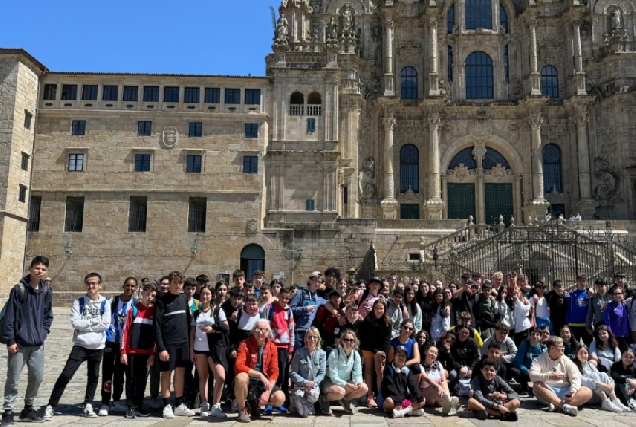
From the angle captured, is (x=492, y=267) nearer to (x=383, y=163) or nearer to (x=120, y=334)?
(x=383, y=163)

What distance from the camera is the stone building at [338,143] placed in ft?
104

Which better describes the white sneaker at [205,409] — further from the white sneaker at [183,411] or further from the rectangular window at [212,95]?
the rectangular window at [212,95]

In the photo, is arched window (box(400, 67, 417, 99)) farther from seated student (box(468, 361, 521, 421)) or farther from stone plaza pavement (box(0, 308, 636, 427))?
seated student (box(468, 361, 521, 421))

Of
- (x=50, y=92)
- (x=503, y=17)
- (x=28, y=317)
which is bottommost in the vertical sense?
(x=28, y=317)

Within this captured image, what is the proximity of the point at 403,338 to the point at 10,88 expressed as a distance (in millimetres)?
28461

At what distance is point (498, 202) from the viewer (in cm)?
4203

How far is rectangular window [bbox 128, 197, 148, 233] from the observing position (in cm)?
3225

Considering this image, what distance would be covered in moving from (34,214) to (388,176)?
23.6 m

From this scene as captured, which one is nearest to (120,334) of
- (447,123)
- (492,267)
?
(492,267)

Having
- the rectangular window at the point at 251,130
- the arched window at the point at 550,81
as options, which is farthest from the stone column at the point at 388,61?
the rectangular window at the point at 251,130

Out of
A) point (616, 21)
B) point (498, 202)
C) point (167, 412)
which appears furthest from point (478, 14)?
point (167, 412)

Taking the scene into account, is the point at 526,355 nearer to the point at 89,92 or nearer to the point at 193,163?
the point at 193,163

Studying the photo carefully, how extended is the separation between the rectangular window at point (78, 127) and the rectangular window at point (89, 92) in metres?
1.44

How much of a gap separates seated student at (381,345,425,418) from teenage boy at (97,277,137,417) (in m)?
4.78
